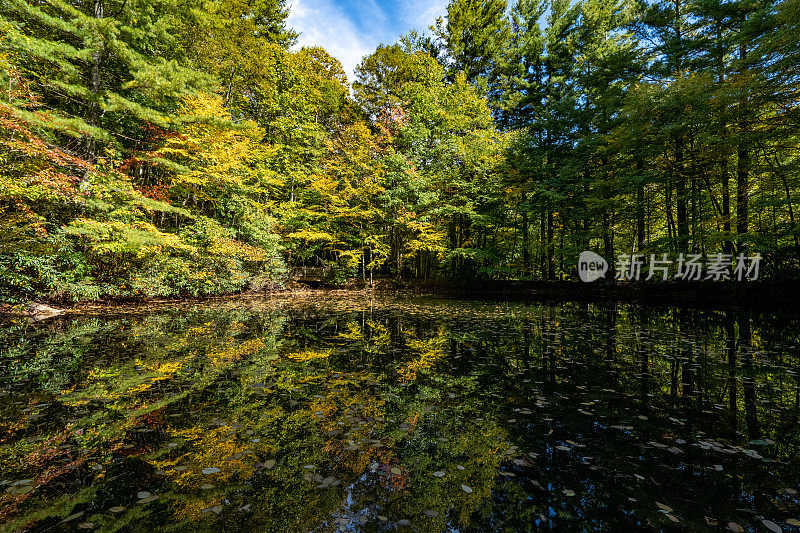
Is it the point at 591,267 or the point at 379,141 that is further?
the point at 379,141

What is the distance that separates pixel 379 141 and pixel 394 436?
20.8 m

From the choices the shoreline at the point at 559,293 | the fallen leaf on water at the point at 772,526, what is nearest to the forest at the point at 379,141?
the shoreline at the point at 559,293

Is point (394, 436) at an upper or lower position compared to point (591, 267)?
lower

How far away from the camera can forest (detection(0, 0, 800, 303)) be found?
11.1 m

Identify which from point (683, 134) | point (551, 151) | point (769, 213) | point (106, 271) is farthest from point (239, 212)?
point (769, 213)

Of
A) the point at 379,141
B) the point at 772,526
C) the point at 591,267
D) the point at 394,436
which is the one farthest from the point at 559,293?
the point at 394,436

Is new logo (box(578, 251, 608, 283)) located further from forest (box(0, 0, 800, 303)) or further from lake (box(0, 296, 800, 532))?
lake (box(0, 296, 800, 532))

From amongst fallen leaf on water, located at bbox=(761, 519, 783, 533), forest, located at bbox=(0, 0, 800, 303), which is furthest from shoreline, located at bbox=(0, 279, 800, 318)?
fallen leaf on water, located at bbox=(761, 519, 783, 533)

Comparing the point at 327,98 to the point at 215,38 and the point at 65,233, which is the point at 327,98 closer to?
the point at 215,38

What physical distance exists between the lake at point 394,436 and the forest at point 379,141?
7603 mm

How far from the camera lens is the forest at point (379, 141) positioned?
11.1 meters

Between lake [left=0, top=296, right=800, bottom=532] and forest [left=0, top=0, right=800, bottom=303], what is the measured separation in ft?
24.9

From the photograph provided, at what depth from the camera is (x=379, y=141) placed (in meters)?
21.3

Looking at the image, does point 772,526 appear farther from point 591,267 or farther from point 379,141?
point 379,141
